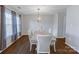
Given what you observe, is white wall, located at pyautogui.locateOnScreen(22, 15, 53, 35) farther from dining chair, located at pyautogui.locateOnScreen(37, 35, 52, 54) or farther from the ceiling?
dining chair, located at pyautogui.locateOnScreen(37, 35, 52, 54)

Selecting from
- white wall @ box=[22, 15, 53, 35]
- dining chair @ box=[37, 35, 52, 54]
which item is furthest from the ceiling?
dining chair @ box=[37, 35, 52, 54]

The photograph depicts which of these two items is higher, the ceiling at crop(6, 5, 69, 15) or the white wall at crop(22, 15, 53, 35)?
the ceiling at crop(6, 5, 69, 15)

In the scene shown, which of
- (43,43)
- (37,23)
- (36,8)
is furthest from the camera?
(37,23)

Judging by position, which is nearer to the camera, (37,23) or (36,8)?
(36,8)

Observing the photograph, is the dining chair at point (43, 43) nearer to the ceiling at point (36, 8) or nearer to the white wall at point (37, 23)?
the ceiling at point (36, 8)

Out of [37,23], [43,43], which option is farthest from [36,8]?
[43,43]

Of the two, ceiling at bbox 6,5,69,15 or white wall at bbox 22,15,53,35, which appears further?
white wall at bbox 22,15,53,35

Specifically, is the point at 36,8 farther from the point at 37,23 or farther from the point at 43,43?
the point at 43,43

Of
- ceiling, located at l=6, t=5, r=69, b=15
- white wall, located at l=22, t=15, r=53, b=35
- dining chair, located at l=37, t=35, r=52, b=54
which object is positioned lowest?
dining chair, located at l=37, t=35, r=52, b=54

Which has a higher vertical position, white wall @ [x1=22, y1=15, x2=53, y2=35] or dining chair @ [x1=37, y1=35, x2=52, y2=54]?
white wall @ [x1=22, y1=15, x2=53, y2=35]

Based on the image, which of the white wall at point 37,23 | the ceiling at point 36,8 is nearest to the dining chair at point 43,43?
the ceiling at point 36,8

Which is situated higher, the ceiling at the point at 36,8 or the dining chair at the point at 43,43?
the ceiling at the point at 36,8
